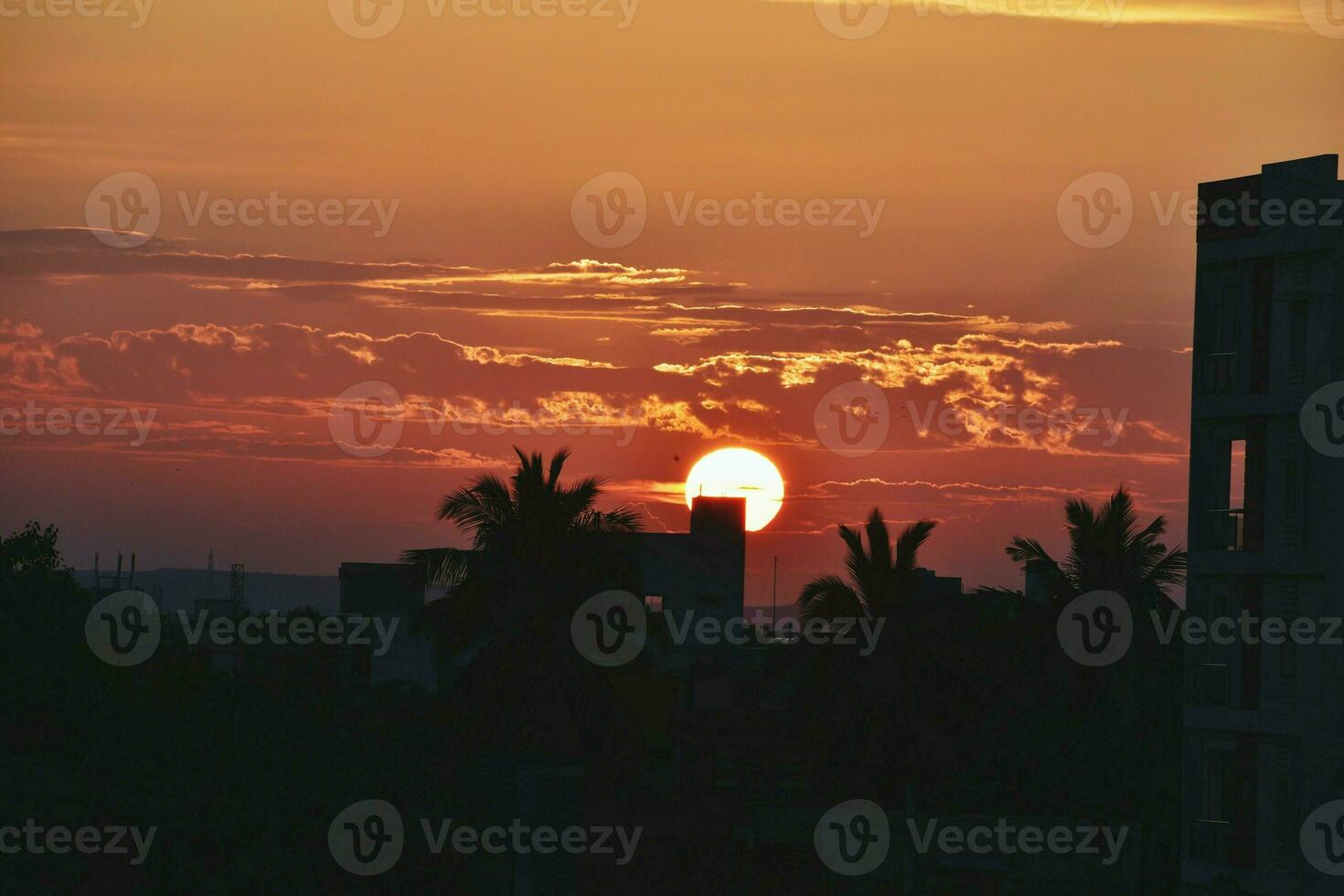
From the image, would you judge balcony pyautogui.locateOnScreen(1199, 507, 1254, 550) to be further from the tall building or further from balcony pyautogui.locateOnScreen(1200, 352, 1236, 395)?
balcony pyautogui.locateOnScreen(1200, 352, 1236, 395)

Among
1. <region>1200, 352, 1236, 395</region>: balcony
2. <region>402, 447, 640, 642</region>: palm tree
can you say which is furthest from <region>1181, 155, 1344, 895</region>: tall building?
<region>402, 447, 640, 642</region>: palm tree

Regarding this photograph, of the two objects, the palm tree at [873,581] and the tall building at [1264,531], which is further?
the palm tree at [873,581]

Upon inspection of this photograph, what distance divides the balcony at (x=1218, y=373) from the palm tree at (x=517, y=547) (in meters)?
16.4

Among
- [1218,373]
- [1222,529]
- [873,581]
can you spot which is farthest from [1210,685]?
[873,581]

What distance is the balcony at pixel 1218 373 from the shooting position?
30.9 meters

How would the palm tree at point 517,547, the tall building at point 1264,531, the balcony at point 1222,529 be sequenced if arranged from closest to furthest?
1. the tall building at point 1264,531
2. the balcony at point 1222,529
3. the palm tree at point 517,547

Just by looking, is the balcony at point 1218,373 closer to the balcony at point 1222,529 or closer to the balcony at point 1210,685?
the balcony at point 1222,529

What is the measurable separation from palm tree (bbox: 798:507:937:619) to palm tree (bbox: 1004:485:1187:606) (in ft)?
14.7

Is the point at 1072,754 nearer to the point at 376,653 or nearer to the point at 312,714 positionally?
the point at 312,714

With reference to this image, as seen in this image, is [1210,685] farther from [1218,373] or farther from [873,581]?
[873,581]

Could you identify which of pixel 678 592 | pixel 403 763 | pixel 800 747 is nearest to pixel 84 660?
pixel 403 763

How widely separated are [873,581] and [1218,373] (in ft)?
58.0

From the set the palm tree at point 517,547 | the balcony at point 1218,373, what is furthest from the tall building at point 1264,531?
the palm tree at point 517,547

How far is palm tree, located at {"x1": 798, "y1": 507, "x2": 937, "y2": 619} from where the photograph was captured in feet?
155
